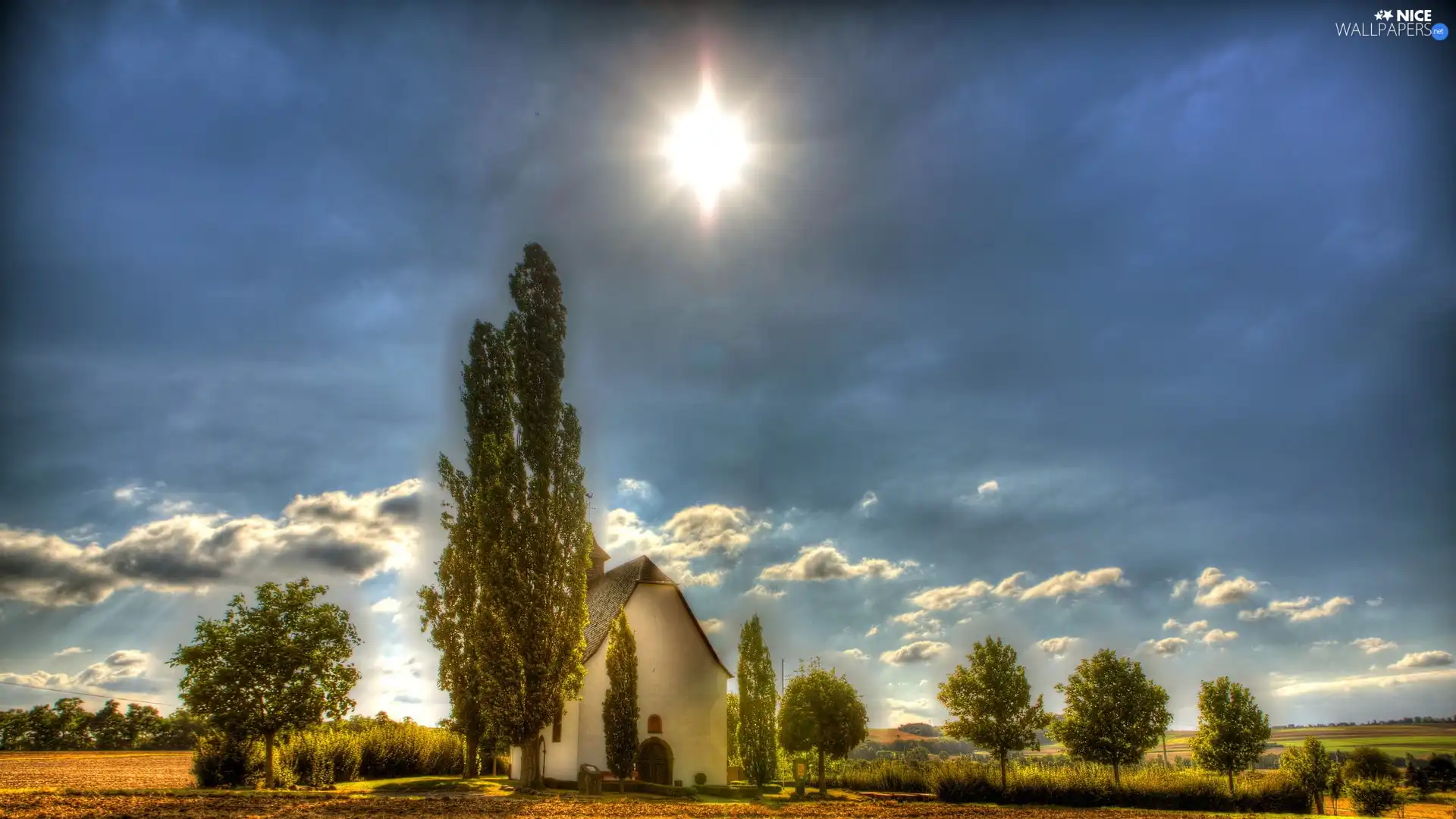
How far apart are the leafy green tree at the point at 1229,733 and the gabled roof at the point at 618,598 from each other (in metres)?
25.0

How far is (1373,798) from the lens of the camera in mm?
35969

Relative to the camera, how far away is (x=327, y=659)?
96.7 feet

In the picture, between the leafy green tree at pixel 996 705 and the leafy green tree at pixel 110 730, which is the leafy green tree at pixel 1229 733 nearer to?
the leafy green tree at pixel 996 705

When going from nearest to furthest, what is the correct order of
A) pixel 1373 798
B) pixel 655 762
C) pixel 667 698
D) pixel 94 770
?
pixel 94 770 → pixel 1373 798 → pixel 655 762 → pixel 667 698

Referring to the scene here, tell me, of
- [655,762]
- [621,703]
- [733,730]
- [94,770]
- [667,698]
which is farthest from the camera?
[733,730]

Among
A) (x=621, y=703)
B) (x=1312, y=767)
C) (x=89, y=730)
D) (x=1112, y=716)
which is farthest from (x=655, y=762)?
(x=89, y=730)

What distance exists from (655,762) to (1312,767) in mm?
32473

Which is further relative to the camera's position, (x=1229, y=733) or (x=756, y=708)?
(x=756, y=708)

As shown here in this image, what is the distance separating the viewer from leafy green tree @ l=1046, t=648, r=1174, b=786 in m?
36.6

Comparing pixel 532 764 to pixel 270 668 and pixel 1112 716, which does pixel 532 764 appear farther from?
pixel 1112 716

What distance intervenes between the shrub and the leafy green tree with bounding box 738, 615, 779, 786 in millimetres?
28996

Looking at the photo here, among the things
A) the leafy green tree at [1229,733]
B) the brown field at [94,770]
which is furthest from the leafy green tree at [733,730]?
the brown field at [94,770]

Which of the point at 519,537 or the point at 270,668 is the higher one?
the point at 519,537

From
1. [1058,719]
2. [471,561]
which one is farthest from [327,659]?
[1058,719]
